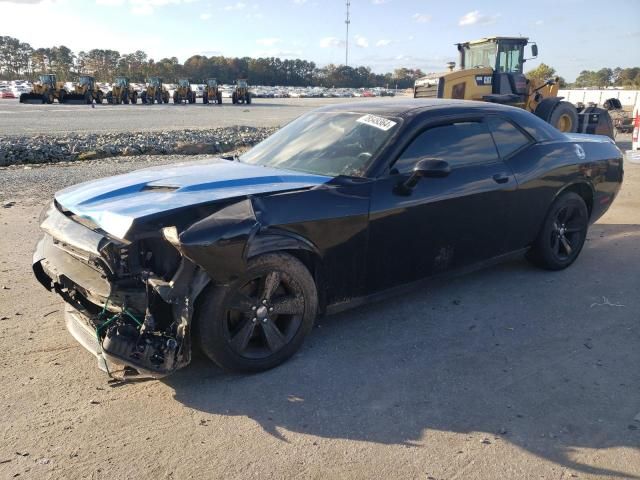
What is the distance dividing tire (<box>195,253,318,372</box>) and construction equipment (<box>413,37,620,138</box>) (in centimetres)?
1194

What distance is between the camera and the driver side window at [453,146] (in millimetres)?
3900

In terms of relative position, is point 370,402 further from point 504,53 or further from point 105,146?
point 504,53

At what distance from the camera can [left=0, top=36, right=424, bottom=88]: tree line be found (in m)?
104

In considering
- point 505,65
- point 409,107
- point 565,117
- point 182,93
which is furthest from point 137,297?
point 182,93

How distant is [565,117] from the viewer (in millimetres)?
14008

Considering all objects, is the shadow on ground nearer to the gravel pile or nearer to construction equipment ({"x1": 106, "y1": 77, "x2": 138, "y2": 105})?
the gravel pile

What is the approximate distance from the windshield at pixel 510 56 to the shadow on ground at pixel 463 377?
11.7 meters

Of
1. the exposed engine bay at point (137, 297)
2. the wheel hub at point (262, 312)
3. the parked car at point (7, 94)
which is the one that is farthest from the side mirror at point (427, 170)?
the parked car at point (7, 94)

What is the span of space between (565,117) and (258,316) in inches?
527

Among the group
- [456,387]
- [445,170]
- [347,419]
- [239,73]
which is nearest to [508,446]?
[456,387]

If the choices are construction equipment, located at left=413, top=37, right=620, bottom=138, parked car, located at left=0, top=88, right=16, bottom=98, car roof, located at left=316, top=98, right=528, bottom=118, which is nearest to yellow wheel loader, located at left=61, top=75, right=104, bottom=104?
parked car, located at left=0, top=88, right=16, bottom=98

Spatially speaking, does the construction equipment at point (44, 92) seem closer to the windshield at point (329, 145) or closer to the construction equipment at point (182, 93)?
the construction equipment at point (182, 93)

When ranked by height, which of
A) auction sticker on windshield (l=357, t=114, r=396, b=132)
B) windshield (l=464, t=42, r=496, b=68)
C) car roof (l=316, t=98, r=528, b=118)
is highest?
windshield (l=464, t=42, r=496, b=68)

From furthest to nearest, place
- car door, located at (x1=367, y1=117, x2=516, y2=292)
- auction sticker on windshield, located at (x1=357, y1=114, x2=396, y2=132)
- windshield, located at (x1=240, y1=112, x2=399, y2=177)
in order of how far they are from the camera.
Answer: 1. auction sticker on windshield, located at (x1=357, y1=114, x2=396, y2=132)
2. windshield, located at (x1=240, y1=112, x2=399, y2=177)
3. car door, located at (x1=367, y1=117, x2=516, y2=292)
